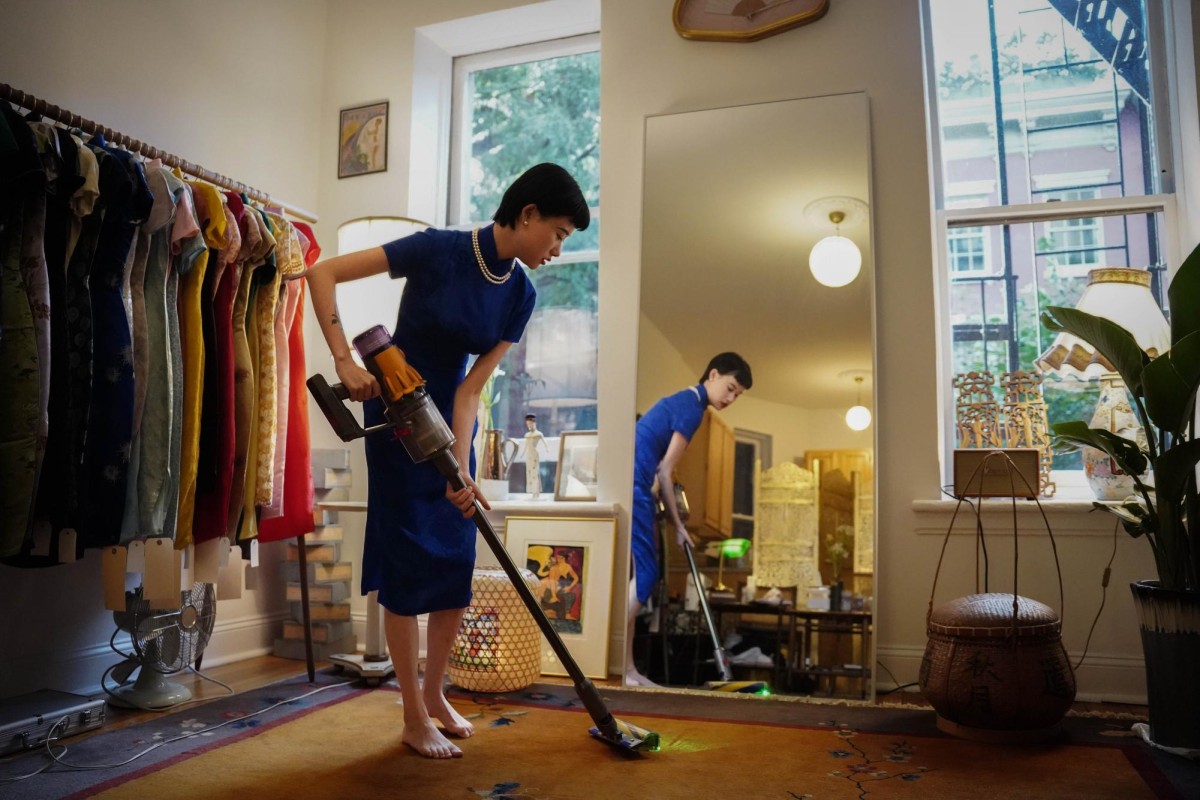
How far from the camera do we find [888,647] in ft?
9.28

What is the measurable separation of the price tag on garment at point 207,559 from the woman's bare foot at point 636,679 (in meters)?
1.31

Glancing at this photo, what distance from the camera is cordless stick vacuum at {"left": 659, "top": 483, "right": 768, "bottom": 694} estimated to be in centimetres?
278

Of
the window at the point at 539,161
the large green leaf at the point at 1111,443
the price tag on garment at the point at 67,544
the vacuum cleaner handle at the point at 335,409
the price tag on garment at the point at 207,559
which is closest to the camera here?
the vacuum cleaner handle at the point at 335,409

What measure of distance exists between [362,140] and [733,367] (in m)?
1.89

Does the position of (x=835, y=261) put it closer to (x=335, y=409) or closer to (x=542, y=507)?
(x=542, y=507)

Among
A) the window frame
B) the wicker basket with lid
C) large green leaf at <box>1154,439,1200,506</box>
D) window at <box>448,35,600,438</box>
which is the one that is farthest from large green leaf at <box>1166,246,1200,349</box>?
window at <box>448,35,600,438</box>

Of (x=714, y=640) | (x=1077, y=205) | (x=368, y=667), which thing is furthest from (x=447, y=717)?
(x=1077, y=205)

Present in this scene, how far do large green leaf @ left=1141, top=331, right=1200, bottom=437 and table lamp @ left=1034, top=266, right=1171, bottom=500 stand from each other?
55 centimetres

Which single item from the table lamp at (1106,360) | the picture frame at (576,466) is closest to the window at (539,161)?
the picture frame at (576,466)

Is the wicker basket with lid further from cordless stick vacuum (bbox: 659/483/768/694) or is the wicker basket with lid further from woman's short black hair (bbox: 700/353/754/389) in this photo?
woman's short black hair (bbox: 700/353/754/389)

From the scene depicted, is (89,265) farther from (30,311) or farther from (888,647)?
(888,647)

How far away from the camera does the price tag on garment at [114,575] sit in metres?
2.14

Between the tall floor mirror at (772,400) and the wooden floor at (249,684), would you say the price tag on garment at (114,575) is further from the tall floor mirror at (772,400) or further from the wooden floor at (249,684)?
the tall floor mirror at (772,400)

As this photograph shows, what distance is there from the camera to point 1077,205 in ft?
9.92
